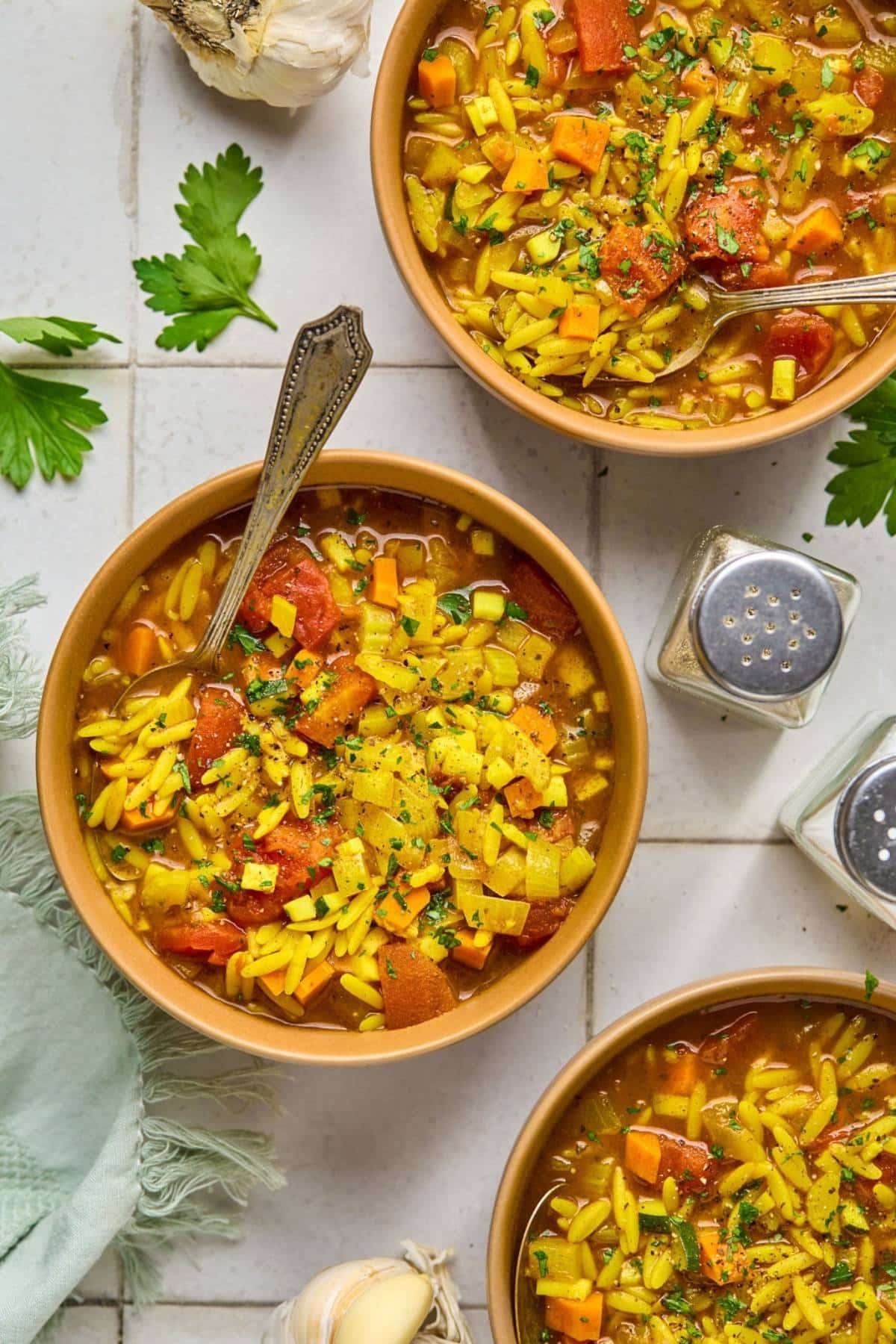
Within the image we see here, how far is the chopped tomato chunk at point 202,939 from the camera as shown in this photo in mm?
2158

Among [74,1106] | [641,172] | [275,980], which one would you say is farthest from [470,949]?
[641,172]

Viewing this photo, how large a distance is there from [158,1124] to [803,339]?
1.86 metres

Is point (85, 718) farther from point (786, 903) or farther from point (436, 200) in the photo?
point (786, 903)

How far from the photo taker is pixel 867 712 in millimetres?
2496

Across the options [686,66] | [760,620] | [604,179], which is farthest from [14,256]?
[760,620]

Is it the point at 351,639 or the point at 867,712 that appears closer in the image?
the point at 351,639

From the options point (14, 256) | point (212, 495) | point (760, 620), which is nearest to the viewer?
point (212, 495)

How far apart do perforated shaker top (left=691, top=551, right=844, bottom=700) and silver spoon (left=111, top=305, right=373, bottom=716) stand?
2.47 ft

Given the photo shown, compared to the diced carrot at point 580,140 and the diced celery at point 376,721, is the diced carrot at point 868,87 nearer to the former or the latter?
the diced carrot at point 580,140

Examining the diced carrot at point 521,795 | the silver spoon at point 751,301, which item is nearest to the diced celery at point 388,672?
the diced carrot at point 521,795

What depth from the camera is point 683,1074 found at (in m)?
2.30

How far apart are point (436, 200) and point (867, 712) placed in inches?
49.4

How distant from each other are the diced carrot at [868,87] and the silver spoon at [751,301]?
29cm

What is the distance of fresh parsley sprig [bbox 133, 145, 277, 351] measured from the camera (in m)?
2.40
